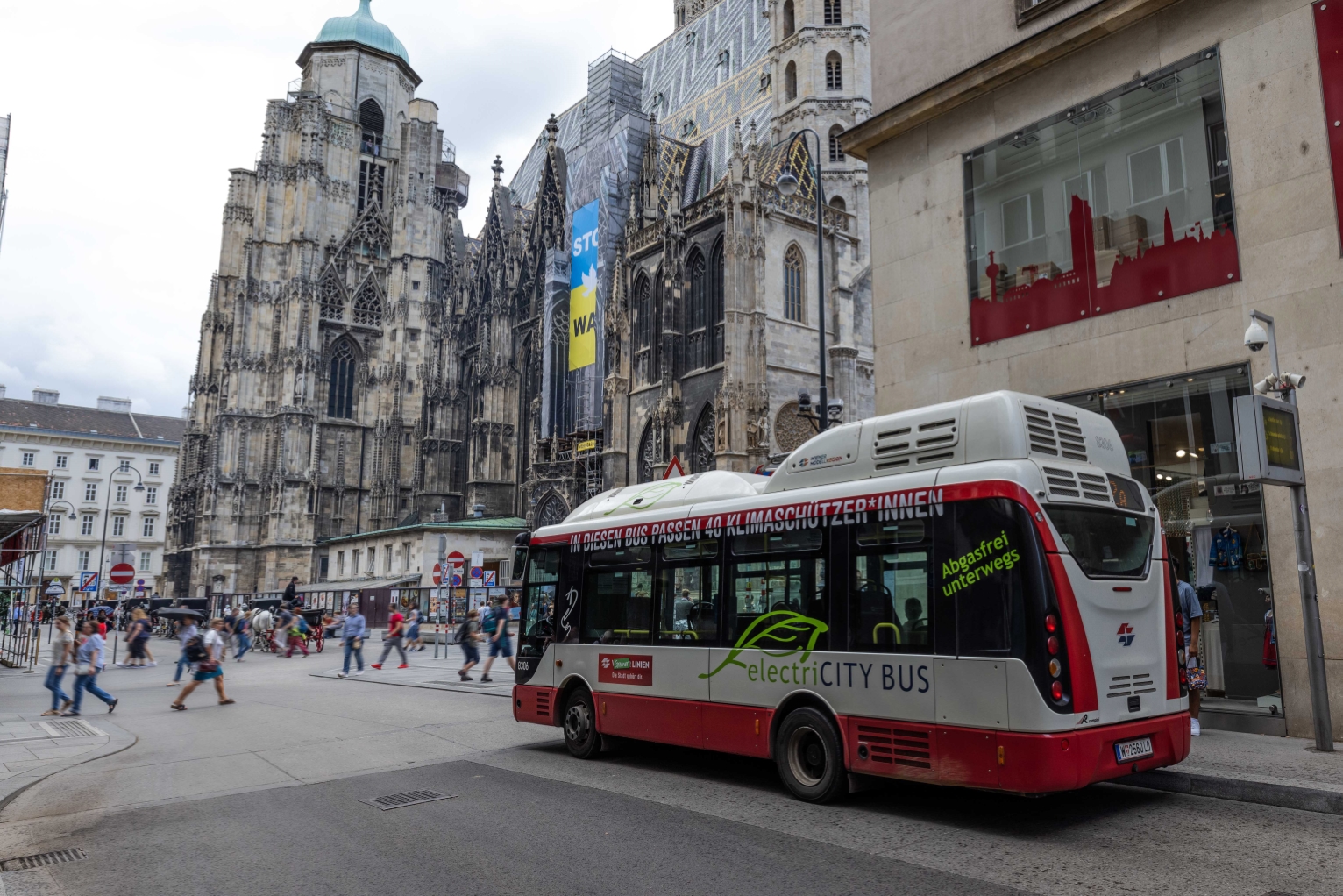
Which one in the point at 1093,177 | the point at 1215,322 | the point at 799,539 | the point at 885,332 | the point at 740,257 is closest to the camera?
the point at 799,539

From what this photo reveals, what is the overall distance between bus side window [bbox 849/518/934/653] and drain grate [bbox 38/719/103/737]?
1098 centimetres

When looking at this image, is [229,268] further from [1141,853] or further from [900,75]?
[1141,853]

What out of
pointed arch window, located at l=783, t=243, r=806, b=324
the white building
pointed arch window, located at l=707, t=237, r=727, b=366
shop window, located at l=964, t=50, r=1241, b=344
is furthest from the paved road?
the white building

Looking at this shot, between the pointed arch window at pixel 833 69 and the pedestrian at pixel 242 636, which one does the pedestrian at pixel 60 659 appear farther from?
the pointed arch window at pixel 833 69

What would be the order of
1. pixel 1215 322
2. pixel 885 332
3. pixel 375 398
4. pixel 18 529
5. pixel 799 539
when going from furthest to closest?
pixel 375 398 < pixel 18 529 < pixel 885 332 < pixel 1215 322 < pixel 799 539

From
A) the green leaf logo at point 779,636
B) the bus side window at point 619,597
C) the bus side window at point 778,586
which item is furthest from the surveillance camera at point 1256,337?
the bus side window at point 619,597

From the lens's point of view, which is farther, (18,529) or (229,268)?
A: (229,268)

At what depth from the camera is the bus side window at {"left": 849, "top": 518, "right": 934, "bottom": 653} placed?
6.87 m

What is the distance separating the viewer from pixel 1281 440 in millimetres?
9047

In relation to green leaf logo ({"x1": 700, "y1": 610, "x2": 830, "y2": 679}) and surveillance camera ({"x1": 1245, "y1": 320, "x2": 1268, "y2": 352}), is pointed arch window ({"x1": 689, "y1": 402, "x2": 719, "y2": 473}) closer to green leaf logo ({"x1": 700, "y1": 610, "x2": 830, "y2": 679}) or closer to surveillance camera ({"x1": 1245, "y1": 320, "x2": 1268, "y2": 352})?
surveillance camera ({"x1": 1245, "y1": 320, "x2": 1268, "y2": 352})

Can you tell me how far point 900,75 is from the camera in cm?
1571

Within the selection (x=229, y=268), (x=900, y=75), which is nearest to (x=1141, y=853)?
(x=900, y=75)

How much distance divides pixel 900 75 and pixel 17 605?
3836 centimetres

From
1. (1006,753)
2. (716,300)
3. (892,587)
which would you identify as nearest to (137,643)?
(716,300)
